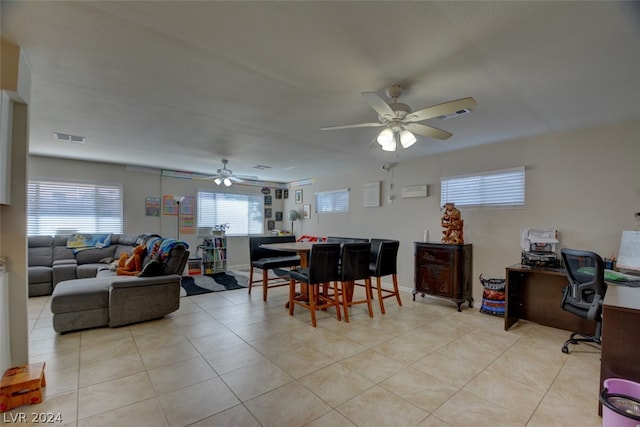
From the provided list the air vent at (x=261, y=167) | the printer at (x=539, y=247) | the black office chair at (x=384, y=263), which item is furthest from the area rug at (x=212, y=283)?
the printer at (x=539, y=247)

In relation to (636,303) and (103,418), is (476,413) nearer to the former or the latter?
(636,303)

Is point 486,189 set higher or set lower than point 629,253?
higher

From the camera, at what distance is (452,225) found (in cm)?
409

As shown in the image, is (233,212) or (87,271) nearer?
(87,271)

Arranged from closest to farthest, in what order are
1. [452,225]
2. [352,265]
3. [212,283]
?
[352,265] → [452,225] → [212,283]

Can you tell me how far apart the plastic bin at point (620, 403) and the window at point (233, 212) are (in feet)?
22.7

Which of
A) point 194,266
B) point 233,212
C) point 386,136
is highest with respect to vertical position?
point 386,136

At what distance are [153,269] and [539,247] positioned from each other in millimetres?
4837

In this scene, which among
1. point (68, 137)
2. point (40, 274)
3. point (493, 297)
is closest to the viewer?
point (493, 297)

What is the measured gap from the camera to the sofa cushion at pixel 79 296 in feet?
9.85

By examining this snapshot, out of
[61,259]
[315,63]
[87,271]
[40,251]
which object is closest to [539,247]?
[315,63]

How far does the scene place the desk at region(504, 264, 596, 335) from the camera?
10.7ft

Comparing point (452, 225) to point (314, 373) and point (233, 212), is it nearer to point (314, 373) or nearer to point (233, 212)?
point (314, 373)

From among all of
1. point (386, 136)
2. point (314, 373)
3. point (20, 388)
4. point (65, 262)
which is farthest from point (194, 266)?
point (386, 136)
